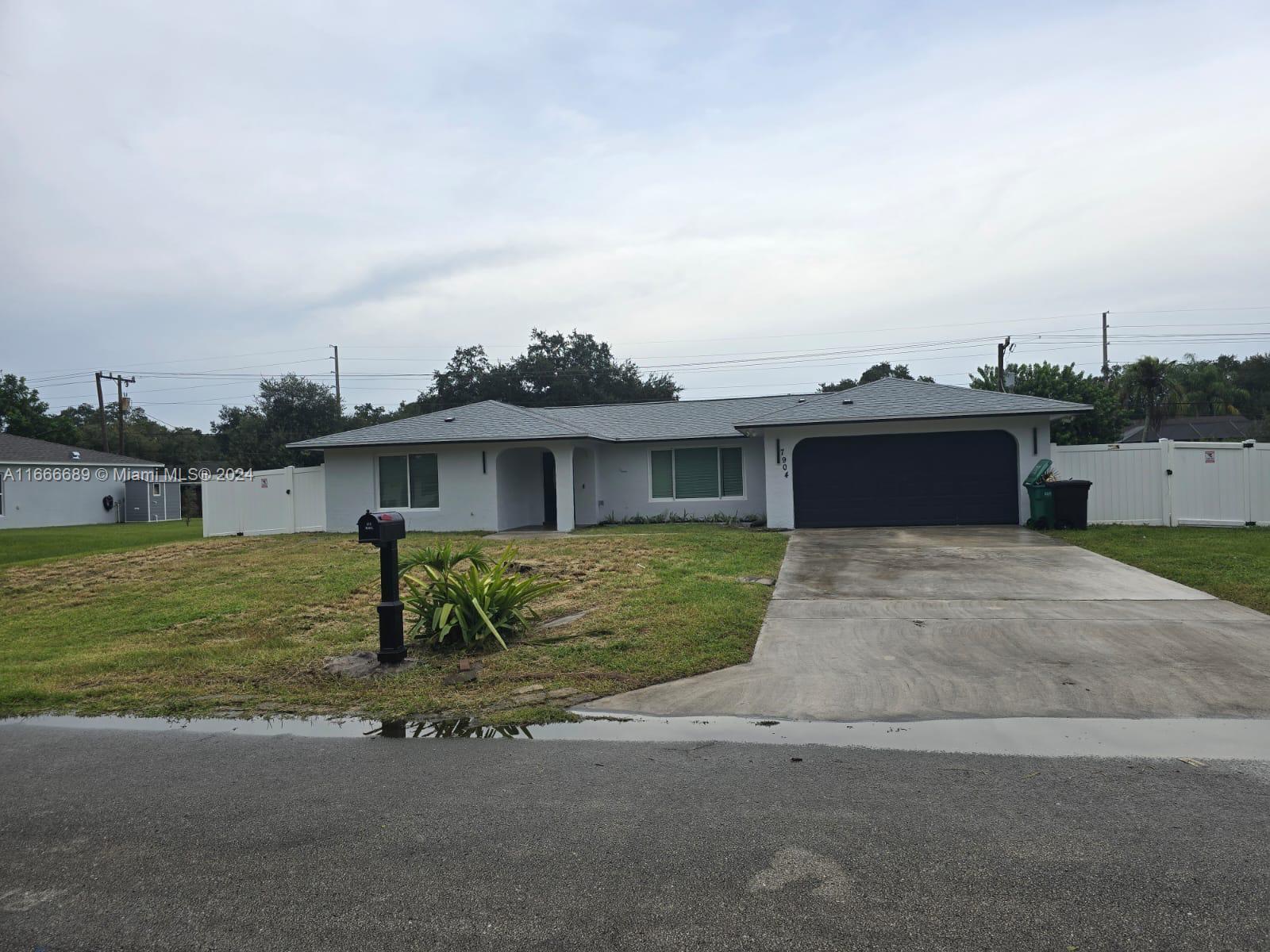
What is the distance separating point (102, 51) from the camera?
35.2 feet

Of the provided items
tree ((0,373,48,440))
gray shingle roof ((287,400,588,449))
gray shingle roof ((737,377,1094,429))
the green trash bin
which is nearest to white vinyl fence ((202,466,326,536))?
gray shingle roof ((287,400,588,449))

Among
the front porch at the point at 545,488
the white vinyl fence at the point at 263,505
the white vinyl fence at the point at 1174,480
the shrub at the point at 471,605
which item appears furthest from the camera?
the white vinyl fence at the point at 263,505

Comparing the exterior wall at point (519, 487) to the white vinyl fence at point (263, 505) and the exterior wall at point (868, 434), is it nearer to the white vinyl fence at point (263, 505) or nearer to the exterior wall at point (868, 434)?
the white vinyl fence at point (263, 505)

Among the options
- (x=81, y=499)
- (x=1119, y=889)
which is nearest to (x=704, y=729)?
(x=1119, y=889)

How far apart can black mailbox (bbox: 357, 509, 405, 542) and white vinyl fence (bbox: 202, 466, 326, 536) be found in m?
17.1

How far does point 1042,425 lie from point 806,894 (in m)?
18.0

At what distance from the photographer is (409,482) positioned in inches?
889

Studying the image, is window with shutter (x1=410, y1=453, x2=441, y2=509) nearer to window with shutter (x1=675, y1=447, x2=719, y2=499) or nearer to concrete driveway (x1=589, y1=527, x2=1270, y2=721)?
window with shutter (x1=675, y1=447, x2=719, y2=499)

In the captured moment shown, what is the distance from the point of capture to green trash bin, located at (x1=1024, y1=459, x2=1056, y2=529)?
57.9 ft

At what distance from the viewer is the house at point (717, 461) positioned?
19562mm

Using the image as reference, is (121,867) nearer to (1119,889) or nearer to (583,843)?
(583,843)

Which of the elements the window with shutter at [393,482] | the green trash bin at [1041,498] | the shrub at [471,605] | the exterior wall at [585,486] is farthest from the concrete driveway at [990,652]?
the window with shutter at [393,482]

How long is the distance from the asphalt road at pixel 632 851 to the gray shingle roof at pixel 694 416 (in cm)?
1555

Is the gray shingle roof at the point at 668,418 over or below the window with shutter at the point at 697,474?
over
